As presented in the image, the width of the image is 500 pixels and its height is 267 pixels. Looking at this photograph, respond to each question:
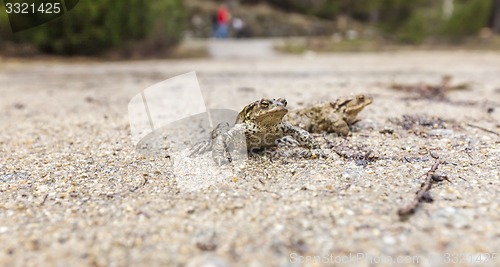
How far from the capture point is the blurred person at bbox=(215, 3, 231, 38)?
2094 centimetres

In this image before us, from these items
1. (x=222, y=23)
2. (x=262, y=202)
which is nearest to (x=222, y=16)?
(x=222, y=23)

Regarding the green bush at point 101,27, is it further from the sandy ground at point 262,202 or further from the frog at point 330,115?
the frog at point 330,115

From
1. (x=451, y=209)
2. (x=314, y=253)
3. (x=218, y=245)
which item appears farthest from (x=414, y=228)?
(x=218, y=245)

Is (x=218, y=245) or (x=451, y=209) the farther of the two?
(x=451, y=209)

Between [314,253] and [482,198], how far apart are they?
1126mm

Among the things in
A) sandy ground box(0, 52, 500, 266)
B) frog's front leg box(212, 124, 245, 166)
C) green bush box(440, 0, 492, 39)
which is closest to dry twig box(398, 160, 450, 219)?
sandy ground box(0, 52, 500, 266)

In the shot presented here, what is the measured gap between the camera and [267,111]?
277 centimetres

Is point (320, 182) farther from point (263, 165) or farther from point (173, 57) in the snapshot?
point (173, 57)

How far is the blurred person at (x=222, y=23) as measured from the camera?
20.9 meters

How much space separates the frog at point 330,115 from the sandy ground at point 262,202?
174mm

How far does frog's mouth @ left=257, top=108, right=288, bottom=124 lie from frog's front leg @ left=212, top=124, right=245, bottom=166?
0.63ft

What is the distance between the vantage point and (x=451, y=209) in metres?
2.10

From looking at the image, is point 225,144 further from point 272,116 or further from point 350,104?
point 350,104

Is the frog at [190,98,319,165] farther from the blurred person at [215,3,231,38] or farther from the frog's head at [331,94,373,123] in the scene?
the blurred person at [215,3,231,38]
